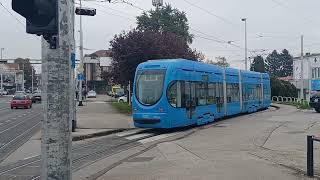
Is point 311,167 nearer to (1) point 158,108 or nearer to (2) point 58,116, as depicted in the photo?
(2) point 58,116

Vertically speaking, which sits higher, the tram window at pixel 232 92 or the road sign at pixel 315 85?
the road sign at pixel 315 85

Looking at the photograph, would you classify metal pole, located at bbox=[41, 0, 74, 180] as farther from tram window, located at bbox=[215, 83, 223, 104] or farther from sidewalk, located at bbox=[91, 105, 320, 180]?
tram window, located at bbox=[215, 83, 223, 104]

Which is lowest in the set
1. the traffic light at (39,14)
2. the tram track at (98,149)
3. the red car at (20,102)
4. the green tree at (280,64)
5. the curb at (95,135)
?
the tram track at (98,149)

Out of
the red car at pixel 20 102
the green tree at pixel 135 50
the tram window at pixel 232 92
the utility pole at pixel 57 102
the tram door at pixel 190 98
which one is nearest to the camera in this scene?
the utility pole at pixel 57 102

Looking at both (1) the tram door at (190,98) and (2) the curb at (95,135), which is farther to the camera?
(1) the tram door at (190,98)

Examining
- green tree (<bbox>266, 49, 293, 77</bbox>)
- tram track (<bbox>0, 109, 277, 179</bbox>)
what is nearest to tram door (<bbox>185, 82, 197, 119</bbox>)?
tram track (<bbox>0, 109, 277, 179</bbox>)

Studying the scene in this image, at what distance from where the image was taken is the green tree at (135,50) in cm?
3888

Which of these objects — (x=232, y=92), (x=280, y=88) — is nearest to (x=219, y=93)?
(x=232, y=92)

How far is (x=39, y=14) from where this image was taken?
633cm

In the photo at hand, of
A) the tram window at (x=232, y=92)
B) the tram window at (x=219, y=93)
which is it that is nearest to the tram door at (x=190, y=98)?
the tram window at (x=219, y=93)

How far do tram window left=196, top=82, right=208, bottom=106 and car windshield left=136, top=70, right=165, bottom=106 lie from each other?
3.18 meters

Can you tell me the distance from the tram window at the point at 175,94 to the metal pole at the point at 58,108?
1656cm

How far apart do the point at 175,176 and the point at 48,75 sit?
185 inches

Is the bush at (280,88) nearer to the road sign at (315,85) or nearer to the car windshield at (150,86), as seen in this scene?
the road sign at (315,85)
